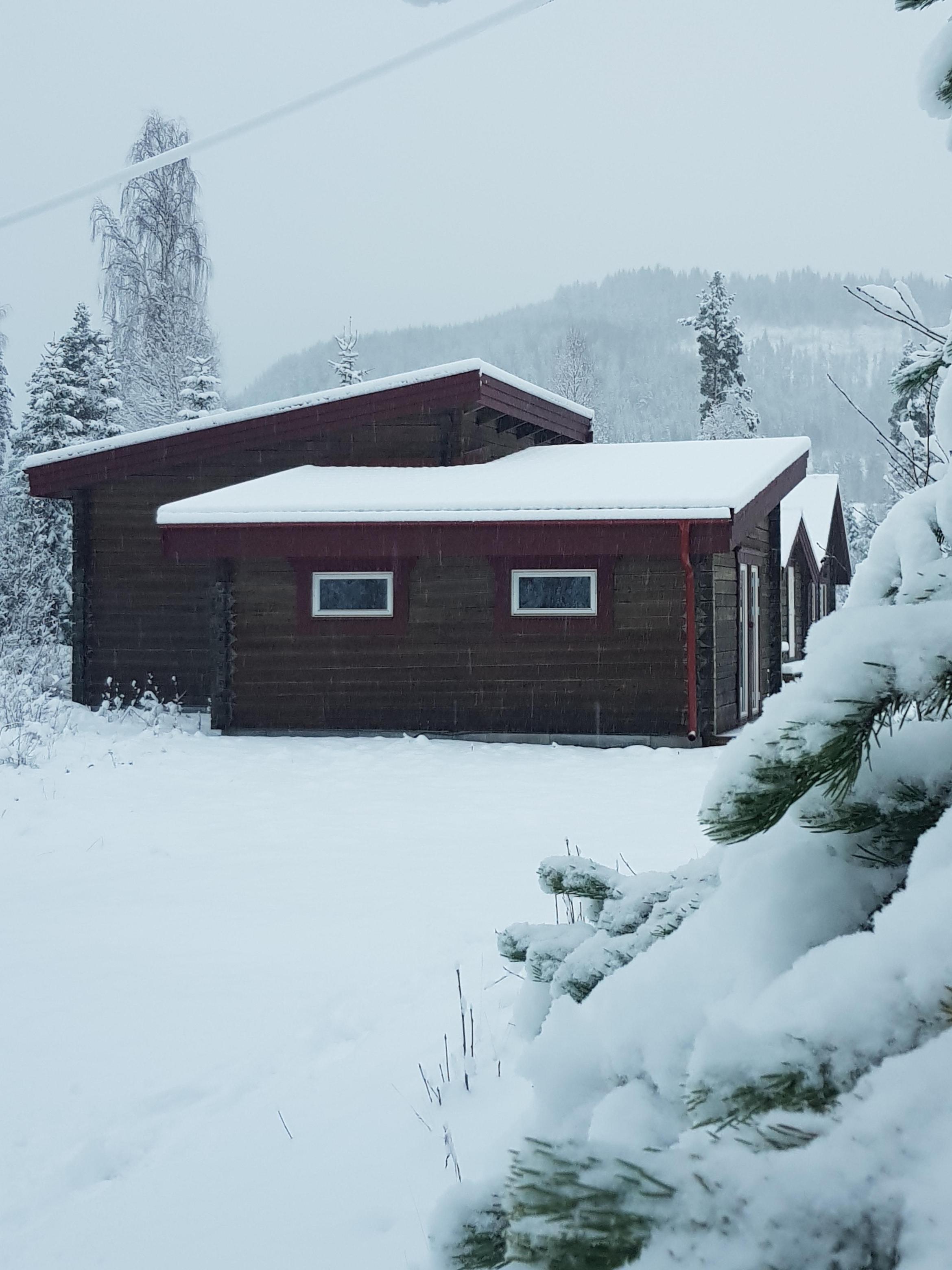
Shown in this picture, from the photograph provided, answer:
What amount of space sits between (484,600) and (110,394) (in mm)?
21637

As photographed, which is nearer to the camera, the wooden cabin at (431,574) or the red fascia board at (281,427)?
the wooden cabin at (431,574)

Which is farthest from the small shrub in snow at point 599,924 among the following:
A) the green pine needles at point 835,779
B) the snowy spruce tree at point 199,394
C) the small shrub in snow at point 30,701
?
the snowy spruce tree at point 199,394

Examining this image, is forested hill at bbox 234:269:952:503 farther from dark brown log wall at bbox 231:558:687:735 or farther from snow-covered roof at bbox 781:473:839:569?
dark brown log wall at bbox 231:558:687:735

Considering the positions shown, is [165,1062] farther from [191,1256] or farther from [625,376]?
[625,376]

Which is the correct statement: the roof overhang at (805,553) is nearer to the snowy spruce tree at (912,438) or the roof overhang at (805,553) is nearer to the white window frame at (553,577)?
the white window frame at (553,577)

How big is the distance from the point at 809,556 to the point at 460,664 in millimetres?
13143

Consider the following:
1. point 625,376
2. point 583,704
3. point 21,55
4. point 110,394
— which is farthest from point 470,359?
point 625,376

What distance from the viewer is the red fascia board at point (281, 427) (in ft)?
47.0

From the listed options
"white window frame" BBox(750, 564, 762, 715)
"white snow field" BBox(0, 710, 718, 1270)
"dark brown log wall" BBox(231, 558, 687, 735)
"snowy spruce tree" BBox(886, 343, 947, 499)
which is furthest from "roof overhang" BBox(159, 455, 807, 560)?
"snowy spruce tree" BBox(886, 343, 947, 499)

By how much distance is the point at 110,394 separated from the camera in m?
30.8

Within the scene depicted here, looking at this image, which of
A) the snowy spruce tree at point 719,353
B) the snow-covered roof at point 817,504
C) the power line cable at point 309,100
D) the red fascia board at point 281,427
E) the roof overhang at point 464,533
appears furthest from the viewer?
the snowy spruce tree at point 719,353

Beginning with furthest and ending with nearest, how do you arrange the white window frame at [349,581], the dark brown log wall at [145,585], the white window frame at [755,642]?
the dark brown log wall at [145,585] < the white window frame at [755,642] < the white window frame at [349,581]

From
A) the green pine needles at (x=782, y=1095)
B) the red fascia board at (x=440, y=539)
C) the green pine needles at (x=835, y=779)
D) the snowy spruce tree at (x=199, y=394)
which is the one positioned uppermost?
the snowy spruce tree at (x=199, y=394)

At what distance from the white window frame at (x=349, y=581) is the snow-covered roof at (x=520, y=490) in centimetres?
99
